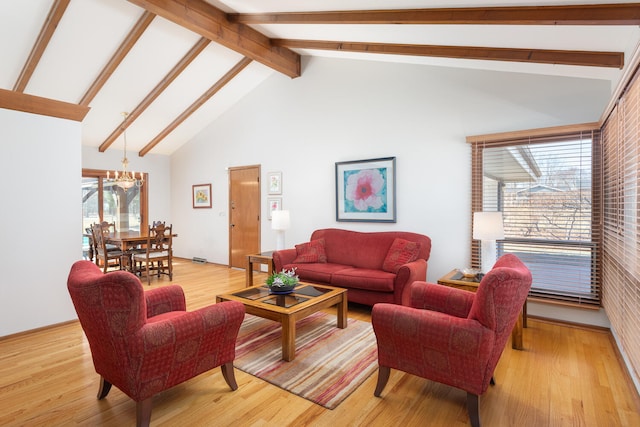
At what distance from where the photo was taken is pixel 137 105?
5773 mm

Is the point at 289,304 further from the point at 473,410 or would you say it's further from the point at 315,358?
the point at 473,410

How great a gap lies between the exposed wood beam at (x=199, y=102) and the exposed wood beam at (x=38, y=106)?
8.57ft

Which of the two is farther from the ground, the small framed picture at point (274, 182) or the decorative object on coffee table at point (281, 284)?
the small framed picture at point (274, 182)

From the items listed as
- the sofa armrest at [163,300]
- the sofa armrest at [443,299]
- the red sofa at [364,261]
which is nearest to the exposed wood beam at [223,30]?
the red sofa at [364,261]

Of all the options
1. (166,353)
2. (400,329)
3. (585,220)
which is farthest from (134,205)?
(585,220)

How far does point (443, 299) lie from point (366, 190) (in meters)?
2.59

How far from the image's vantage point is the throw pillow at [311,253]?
4484 mm

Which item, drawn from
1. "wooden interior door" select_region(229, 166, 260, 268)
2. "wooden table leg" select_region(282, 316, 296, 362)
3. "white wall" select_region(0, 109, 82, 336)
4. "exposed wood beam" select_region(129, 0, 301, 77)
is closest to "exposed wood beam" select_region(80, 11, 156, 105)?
"exposed wood beam" select_region(129, 0, 301, 77)

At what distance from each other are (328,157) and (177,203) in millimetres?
4480

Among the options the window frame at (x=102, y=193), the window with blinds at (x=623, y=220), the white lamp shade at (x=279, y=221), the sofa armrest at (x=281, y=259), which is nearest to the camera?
the window with blinds at (x=623, y=220)

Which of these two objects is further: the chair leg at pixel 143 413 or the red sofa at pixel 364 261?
the red sofa at pixel 364 261

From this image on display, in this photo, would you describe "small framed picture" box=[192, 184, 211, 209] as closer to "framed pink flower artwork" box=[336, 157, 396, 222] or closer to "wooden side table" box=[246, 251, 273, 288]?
"wooden side table" box=[246, 251, 273, 288]

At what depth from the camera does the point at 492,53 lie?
329cm

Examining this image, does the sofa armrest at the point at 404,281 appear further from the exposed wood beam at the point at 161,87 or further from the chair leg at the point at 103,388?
the exposed wood beam at the point at 161,87
